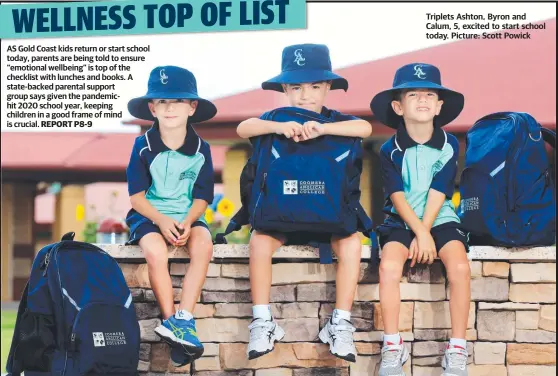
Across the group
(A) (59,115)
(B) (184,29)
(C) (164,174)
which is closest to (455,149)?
(C) (164,174)

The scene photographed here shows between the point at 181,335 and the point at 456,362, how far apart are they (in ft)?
3.89

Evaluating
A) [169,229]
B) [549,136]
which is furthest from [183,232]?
[549,136]

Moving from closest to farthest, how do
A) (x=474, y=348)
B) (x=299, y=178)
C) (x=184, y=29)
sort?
(x=299, y=178)
(x=474, y=348)
(x=184, y=29)

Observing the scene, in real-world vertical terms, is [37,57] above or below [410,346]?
above

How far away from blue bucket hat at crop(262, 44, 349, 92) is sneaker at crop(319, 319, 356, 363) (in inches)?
41.8

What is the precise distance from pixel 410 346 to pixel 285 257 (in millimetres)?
698

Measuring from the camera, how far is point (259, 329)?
153 inches

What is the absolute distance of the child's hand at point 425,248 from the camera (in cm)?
395

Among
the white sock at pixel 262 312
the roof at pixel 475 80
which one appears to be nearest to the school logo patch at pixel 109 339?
the white sock at pixel 262 312

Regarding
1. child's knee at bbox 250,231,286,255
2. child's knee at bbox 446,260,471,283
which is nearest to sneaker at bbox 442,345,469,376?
child's knee at bbox 446,260,471,283

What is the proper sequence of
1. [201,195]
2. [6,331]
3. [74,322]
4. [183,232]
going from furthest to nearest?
[6,331] → [201,195] → [183,232] → [74,322]

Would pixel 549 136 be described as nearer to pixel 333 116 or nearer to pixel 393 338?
pixel 333 116

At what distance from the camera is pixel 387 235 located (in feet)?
13.2

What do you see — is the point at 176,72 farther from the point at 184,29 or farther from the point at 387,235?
the point at 387,235
